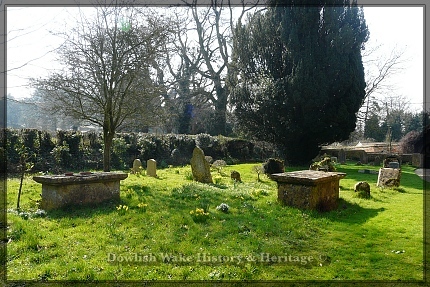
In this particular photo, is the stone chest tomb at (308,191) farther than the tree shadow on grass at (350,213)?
Yes

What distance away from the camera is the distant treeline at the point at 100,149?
14.2m

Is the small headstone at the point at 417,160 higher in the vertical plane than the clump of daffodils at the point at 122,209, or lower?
higher

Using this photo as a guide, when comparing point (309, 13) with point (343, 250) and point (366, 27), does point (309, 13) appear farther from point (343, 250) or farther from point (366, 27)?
point (343, 250)

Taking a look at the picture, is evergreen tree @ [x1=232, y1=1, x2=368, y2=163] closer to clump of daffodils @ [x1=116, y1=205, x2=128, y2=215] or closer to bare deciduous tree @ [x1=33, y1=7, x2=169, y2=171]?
bare deciduous tree @ [x1=33, y1=7, x2=169, y2=171]

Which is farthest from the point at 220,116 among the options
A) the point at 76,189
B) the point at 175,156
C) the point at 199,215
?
the point at 199,215

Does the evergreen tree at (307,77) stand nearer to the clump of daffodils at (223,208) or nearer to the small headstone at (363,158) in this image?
the small headstone at (363,158)

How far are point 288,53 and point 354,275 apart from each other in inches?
604

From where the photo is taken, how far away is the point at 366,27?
18.2 m

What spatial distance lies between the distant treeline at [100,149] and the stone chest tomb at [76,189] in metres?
3.80

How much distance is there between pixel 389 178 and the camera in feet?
38.1

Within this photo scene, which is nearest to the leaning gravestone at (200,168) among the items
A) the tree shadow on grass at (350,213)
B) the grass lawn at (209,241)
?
the grass lawn at (209,241)

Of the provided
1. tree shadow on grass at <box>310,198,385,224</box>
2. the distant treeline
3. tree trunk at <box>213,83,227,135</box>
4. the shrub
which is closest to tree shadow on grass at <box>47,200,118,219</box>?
the distant treeline

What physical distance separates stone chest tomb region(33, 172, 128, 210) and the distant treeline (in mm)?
3802

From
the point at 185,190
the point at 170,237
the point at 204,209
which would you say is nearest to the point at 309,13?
the point at 185,190
